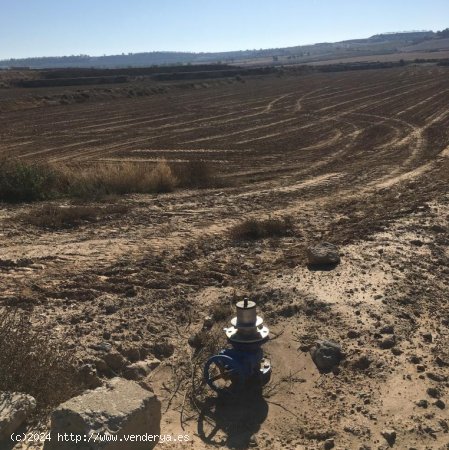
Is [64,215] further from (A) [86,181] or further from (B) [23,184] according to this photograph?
(A) [86,181]

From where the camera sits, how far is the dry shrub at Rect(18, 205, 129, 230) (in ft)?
36.4

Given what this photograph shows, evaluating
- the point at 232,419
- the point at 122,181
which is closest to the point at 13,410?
the point at 232,419

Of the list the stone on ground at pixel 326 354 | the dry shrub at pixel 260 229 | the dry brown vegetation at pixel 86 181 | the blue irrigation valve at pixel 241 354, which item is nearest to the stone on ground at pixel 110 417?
the blue irrigation valve at pixel 241 354

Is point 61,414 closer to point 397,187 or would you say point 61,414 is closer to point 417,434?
point 417,434

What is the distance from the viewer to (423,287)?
8.17 metres

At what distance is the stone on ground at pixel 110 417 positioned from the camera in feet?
14.4

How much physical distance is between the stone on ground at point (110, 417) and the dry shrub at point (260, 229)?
229 inches

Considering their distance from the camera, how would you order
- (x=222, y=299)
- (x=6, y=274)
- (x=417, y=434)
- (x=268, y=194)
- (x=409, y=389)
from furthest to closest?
1. (x=268, y=194)
2. (x=6, y=274)
3. (x=222, y=299)
4. (x=409, y=389)
5. (x=417, y=434)

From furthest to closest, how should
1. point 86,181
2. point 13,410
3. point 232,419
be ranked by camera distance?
point 86,181 < point 232,419 < point 13,410

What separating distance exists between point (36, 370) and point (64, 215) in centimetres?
637

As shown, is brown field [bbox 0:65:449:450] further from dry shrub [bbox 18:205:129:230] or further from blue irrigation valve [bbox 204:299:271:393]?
blue irrigation valve [bbox 204:299:271:393]

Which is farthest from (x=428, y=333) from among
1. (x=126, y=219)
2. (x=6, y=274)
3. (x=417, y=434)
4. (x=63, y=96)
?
(x=63, y=96)

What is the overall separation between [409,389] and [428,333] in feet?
3.97

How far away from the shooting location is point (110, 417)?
451 cm
